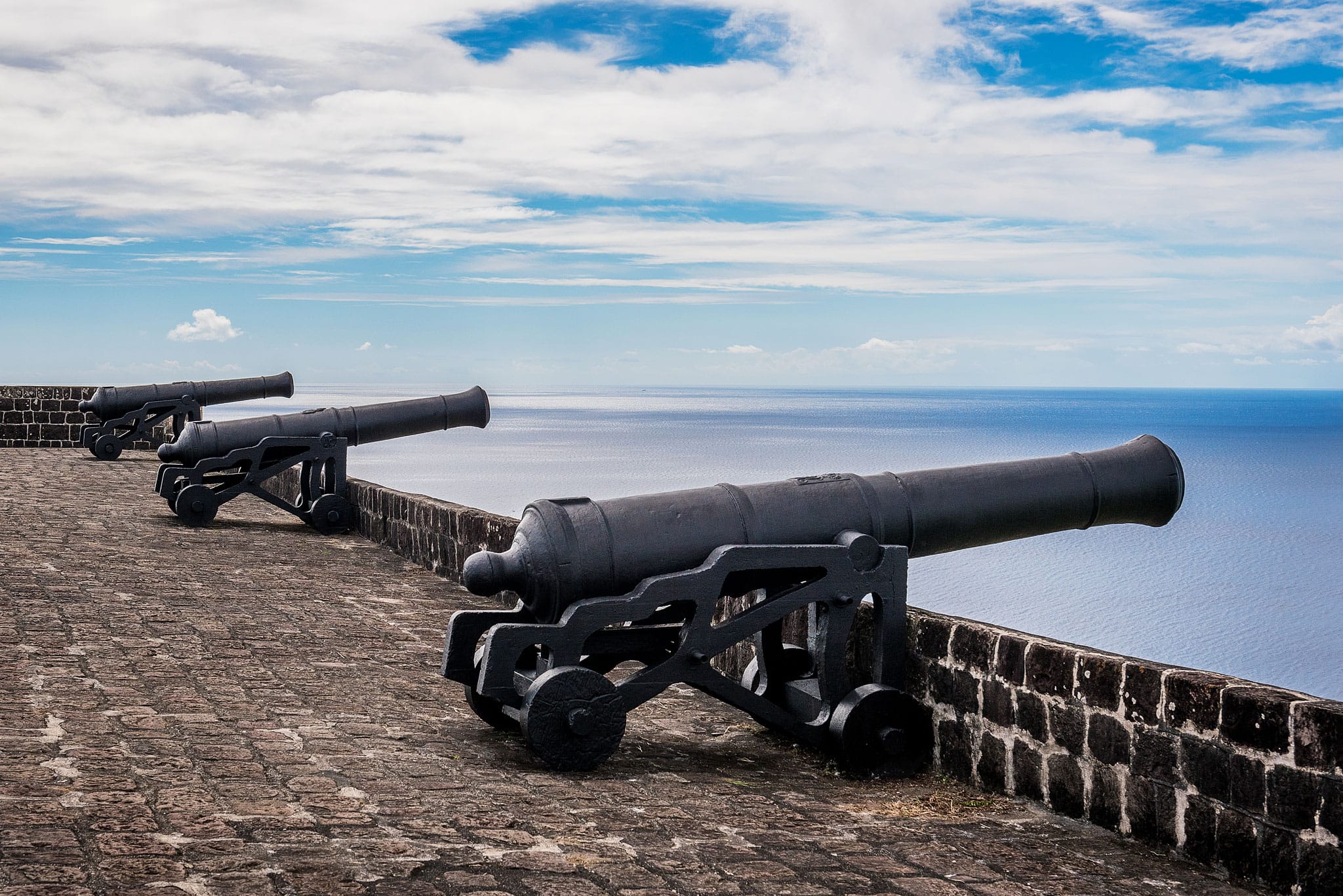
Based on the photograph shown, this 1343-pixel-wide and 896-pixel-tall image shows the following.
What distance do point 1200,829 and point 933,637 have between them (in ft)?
4.68

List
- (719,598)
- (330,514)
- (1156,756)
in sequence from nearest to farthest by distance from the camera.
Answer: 1. (1156,756)
2. (719,598)
3. (330,514)

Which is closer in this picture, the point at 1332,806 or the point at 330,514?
the point at 1332,806

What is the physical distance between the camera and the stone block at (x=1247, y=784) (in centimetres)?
409

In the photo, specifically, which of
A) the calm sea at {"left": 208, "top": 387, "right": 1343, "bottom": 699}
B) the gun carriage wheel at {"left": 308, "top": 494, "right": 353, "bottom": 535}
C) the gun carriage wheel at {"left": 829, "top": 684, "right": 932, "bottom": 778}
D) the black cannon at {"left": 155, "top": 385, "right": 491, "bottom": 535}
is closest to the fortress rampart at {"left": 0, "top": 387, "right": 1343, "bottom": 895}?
the gun carriage wheel at {"left": 829, "top": 684, "right": 932, "bottom": 778}

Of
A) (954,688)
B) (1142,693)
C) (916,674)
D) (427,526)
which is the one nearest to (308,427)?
(427,526)

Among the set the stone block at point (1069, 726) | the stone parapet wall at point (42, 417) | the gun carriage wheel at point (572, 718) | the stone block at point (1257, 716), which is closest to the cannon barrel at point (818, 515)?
the gun carriage wheel at point (572, 718)

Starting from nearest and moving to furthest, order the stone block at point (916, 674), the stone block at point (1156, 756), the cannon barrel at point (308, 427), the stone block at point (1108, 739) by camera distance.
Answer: the stone block at point (1156, 756), the stone block at point (1108, 739), the stone block at point (916, 674), the cannon barrel at point (308, 427)

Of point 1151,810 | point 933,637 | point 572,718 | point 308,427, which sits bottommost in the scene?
point 1151,810

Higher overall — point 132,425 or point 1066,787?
point 132,425

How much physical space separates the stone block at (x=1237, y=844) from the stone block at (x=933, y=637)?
1396mm

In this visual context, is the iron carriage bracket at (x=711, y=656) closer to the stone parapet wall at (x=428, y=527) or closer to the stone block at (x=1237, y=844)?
the stone block at (x=1237, y=844)

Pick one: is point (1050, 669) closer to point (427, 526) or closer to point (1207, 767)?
point (1207, 767)

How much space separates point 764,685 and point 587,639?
98 cm

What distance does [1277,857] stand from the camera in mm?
4031
